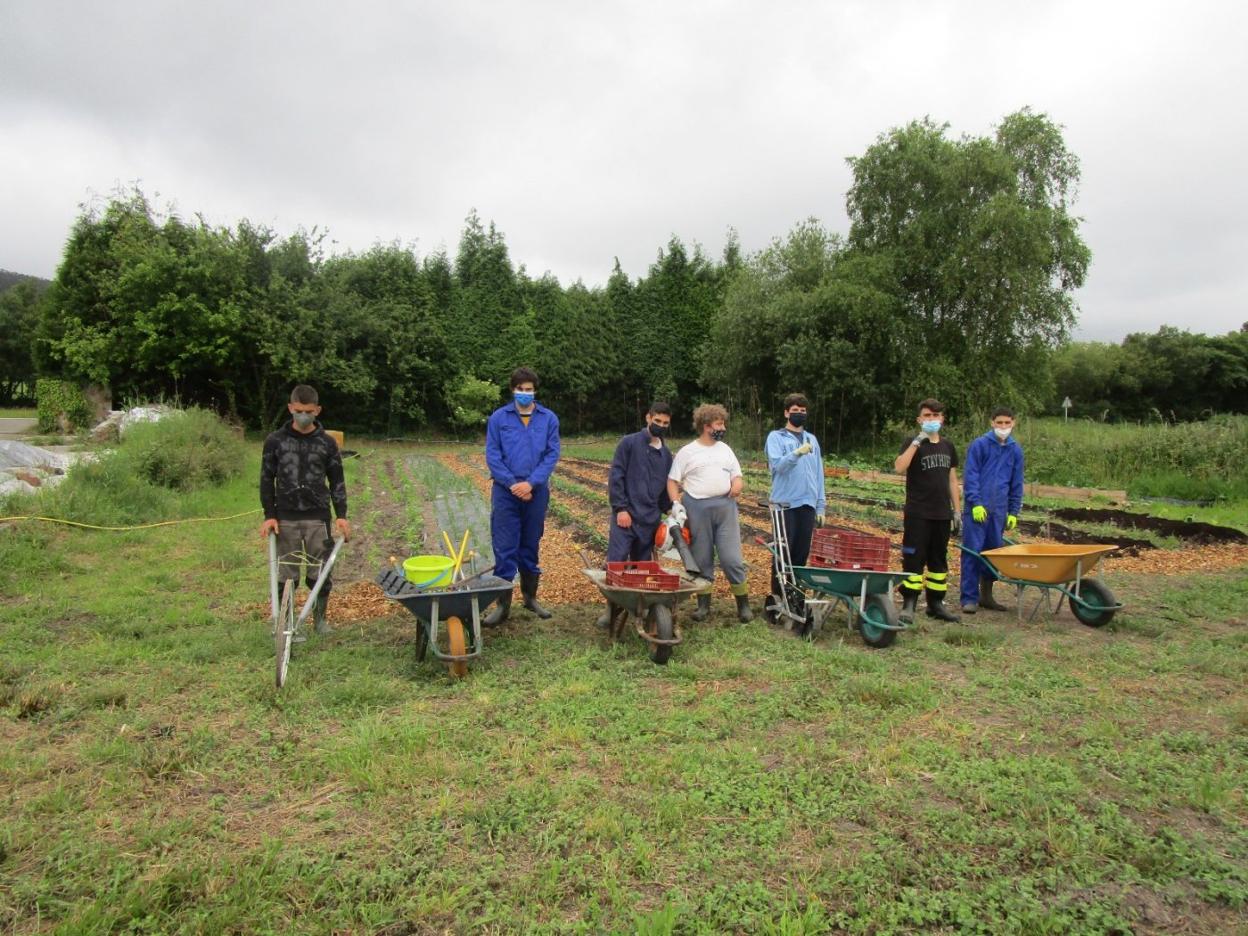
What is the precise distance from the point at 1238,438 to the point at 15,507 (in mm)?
18175

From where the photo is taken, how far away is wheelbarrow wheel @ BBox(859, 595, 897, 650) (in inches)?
186

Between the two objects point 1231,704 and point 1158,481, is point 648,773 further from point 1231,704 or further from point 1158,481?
point 1158,481

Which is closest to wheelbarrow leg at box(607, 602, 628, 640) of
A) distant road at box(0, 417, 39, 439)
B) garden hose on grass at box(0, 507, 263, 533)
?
garden hose on grass at box(0, 507, 263, 533)

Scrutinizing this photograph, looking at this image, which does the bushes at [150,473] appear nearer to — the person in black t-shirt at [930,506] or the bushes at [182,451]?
the bushes at [182,451]

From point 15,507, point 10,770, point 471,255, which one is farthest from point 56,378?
point 10,770

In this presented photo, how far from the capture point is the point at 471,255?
1102 inches

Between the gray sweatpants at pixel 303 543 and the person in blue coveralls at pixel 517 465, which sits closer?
the gray sweatpants at pixel 303 543

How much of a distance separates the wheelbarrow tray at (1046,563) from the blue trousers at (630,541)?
252 cm

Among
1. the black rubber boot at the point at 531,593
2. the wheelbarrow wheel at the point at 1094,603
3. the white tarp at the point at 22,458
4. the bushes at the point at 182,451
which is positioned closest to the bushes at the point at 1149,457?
the wheelbarrow wheel at the point at 1094,603

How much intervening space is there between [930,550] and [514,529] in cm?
321

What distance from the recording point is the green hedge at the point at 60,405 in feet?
69.8

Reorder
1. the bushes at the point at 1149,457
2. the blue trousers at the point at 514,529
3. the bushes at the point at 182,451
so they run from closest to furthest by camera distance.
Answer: the blue trousers at the point at 514,529
the bushes at the point at 182,451
the bushes at the point at 1149,457

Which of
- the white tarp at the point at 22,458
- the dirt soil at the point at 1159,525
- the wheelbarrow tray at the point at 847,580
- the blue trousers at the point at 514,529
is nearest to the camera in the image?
the wheelbarrow tray at the point at 847,580

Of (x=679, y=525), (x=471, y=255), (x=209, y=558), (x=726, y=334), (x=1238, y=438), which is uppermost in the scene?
(x=471, y=255)
